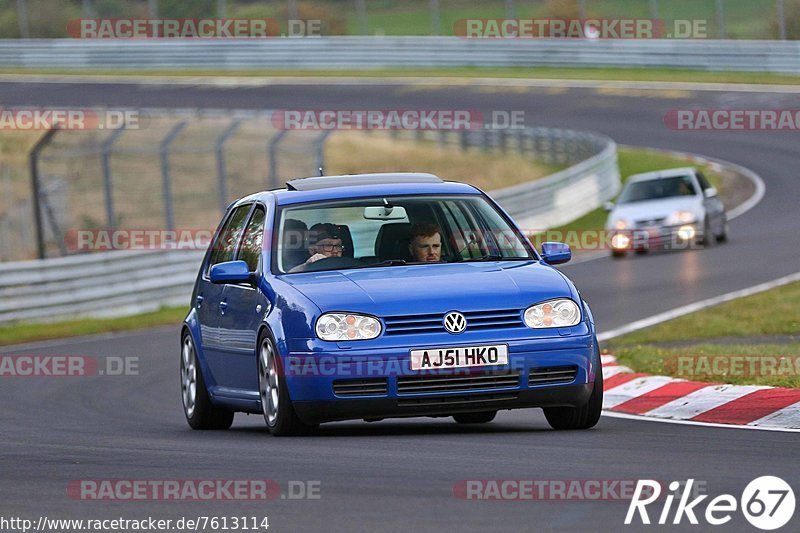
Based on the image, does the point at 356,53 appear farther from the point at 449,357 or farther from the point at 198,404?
the point at 449,357

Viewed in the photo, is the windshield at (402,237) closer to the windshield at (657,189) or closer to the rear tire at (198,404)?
the rear tire at (198,404)

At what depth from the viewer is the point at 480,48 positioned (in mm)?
52812

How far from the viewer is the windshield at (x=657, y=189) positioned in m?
27.2

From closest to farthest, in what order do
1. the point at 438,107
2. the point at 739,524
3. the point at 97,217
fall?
1. the point at 739,524
2. the point at 97,217
3. the point at 438,107

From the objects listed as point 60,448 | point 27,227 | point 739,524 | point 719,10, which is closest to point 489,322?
point 60,448

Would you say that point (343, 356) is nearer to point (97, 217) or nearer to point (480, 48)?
point (97, 217)

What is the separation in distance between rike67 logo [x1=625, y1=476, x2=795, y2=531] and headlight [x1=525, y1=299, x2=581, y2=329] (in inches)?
88.8

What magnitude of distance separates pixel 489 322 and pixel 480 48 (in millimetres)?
44459

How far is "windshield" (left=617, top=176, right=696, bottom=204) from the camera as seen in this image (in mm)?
27219

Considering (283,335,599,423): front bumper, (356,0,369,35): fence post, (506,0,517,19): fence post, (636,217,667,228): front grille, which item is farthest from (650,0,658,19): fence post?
(283,335,599,423): front bumper

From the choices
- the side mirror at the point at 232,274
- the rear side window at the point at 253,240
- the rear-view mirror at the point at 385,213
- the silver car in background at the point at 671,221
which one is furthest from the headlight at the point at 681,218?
the side mirror at the point at 232,274

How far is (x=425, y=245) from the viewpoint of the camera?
9930mm

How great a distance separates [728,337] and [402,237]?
6.38 m

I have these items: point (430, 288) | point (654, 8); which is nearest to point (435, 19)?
point (654, 8)
